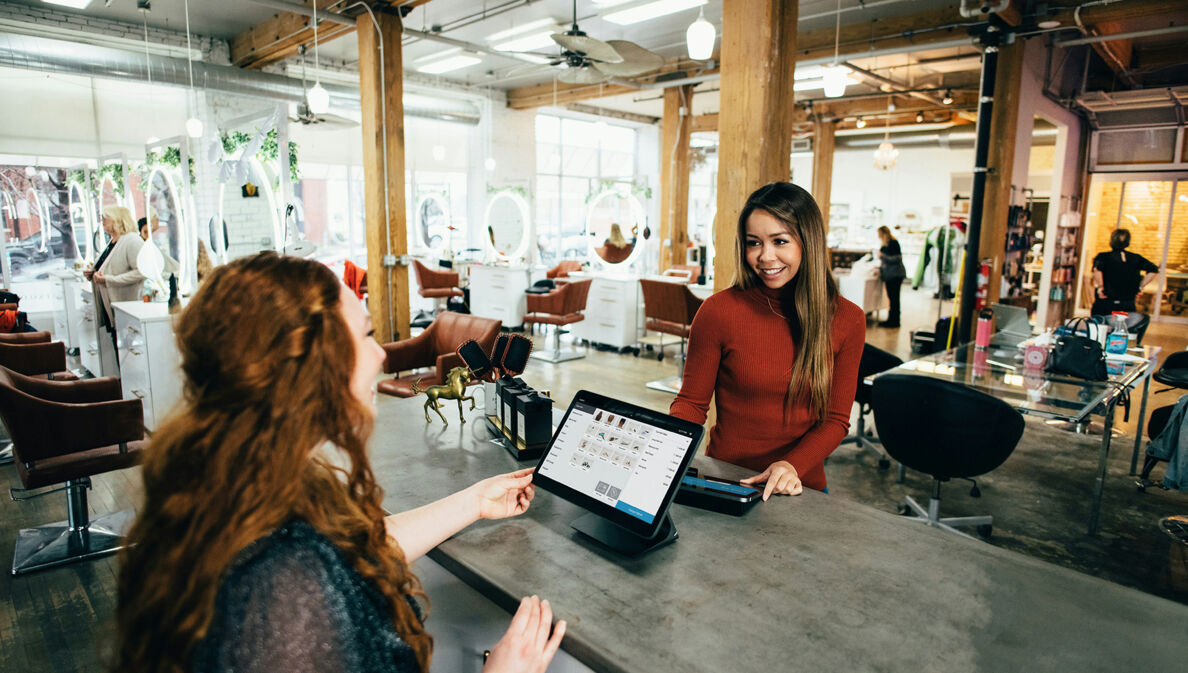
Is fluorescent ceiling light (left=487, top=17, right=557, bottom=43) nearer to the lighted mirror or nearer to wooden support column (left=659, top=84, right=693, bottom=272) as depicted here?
wooden support column (left=659, top=84, right=693, bottom=272)

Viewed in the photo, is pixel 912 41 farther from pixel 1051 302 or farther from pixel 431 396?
pixel 431 396

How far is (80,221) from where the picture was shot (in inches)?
342

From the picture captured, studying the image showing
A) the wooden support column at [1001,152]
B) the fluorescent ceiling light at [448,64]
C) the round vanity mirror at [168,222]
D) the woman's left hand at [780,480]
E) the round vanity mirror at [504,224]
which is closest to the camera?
the woman's left hand at [780,480]

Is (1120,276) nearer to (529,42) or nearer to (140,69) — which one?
(529,42)

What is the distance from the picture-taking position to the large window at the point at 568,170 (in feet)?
46.0

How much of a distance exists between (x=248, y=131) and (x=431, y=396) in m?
4.59

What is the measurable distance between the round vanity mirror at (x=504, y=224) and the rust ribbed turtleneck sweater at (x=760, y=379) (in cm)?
878

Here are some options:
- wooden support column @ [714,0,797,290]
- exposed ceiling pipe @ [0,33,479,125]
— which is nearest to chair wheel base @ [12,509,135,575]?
wooden support column @ [714,0,797,290]

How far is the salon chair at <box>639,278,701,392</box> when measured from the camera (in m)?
6.21

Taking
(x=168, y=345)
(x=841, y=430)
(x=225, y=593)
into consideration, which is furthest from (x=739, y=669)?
(x=168, y=345)

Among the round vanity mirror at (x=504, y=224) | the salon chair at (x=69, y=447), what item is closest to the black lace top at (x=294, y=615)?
the salon chair at (x=69, y=447)

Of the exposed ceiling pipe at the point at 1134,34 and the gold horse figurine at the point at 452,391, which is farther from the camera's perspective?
the exposed ceiling pipe at the point at 1134,34

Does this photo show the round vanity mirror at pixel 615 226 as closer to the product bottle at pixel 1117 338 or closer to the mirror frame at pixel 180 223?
the mirror frame at pixel 180 223

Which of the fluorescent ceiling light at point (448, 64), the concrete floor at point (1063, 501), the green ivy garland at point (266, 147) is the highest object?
the fluorescent ceiling light at point (448, 64)
